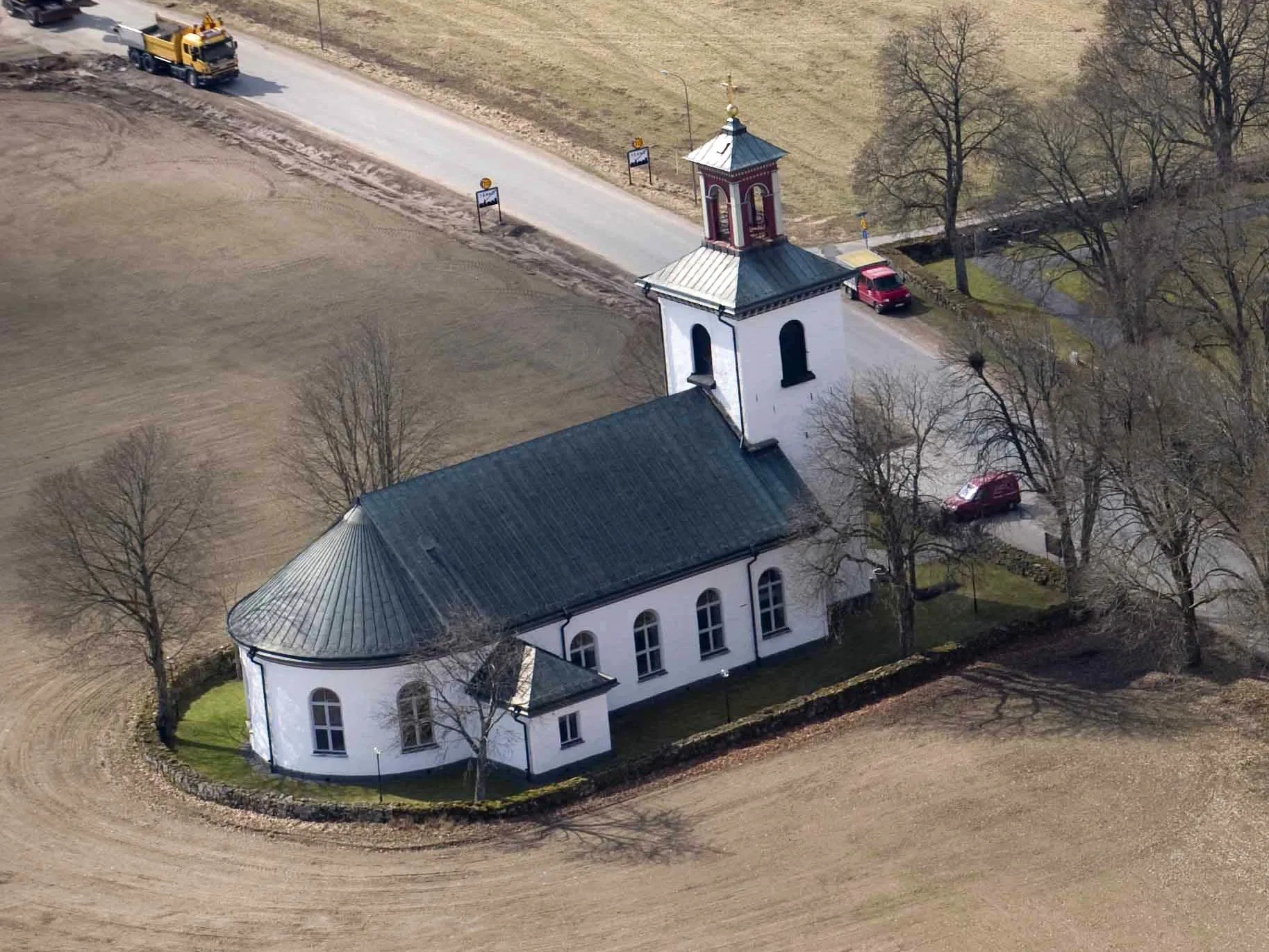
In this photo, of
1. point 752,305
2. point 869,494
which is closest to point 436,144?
point 752,305

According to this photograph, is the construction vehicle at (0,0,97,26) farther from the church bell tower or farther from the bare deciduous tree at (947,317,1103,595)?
the bare deciduous tree at (947,317,1103,595)

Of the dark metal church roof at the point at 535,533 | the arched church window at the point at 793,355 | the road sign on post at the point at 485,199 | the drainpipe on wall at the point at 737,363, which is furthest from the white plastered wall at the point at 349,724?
the road sign on post at the point at 485,199

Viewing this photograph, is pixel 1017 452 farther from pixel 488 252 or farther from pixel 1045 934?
pixel 488 252

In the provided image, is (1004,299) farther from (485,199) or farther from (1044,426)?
(485,199)

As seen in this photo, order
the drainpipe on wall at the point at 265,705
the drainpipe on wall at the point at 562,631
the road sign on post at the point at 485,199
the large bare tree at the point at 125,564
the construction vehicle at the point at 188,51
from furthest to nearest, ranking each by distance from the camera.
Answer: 1. the construction vehicle at the point at 188,51
2. the road sign on post at the point at 485,199
3. the large bare tree at the point at 125,564
4. the drainpipe on wall at the point at 562,631
5. the drainpipe on wall at the point at 265,705

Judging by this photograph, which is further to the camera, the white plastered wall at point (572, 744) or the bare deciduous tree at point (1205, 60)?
the bare deciduous tree at point (1205, 60)

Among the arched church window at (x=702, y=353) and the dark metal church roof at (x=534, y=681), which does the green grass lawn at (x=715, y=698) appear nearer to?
the dark metal church roof at (x=534, y=681)
